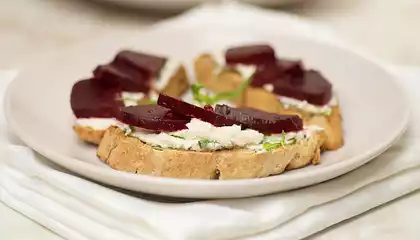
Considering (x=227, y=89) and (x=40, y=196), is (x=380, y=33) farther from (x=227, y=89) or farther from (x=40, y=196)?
(x=40, y=196)

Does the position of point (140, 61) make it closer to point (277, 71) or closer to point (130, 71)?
point (130, 71)

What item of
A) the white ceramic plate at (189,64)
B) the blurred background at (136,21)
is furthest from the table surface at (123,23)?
the white ceramic plate at (189,64)

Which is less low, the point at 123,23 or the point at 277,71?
the point at 277,71

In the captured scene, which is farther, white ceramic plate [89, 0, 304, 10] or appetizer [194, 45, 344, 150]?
white ceramic plate [89, 0, 304, 10]

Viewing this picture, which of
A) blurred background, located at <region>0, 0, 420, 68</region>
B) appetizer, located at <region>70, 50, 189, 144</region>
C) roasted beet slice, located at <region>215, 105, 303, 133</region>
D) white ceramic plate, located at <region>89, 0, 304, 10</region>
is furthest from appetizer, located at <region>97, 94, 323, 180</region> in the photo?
white ceramic plate, located at <region>89, 0, 304, 10</region>

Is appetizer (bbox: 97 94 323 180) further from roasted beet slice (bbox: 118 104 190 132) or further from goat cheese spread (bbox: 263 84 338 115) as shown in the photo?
goat cheese spread (bbox: 263 84 338 115)

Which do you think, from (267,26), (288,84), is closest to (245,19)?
(267,26)

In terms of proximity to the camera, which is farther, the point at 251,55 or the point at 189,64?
the point at 189,64

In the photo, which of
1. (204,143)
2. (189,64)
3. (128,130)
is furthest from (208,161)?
(189,64)
